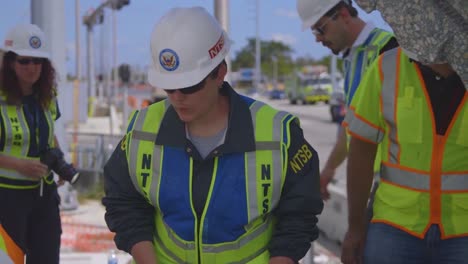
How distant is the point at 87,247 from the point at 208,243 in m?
5.47

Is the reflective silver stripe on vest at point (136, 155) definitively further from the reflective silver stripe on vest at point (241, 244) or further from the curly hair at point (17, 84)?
the curly hair at point (17, 84)

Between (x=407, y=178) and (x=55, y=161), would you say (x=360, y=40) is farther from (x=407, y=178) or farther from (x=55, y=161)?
(x=55, y=161)

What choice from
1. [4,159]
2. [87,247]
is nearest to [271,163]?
[4,159]

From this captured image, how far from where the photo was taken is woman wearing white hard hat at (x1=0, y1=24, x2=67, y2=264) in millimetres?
4289

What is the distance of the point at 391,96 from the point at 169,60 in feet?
3.14

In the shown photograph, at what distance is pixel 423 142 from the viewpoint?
9.50ft

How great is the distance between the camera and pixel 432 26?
6.63ft

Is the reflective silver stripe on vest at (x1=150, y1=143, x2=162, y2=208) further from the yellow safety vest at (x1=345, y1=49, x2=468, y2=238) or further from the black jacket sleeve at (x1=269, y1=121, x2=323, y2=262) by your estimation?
the yellow safety vest at (x1=345, y1=49, x2=468, y2=238)

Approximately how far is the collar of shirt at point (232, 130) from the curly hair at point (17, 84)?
1.95 m

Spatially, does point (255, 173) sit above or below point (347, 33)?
below

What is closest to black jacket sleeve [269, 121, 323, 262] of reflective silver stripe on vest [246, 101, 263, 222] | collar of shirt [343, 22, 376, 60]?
reflective silver stripe on vest [246, 101, 263, 222]

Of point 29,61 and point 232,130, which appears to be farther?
point 29,61

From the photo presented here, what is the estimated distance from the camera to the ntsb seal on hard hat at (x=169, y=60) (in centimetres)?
250

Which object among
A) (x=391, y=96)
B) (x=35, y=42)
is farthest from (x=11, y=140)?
(x=391, y=96)
